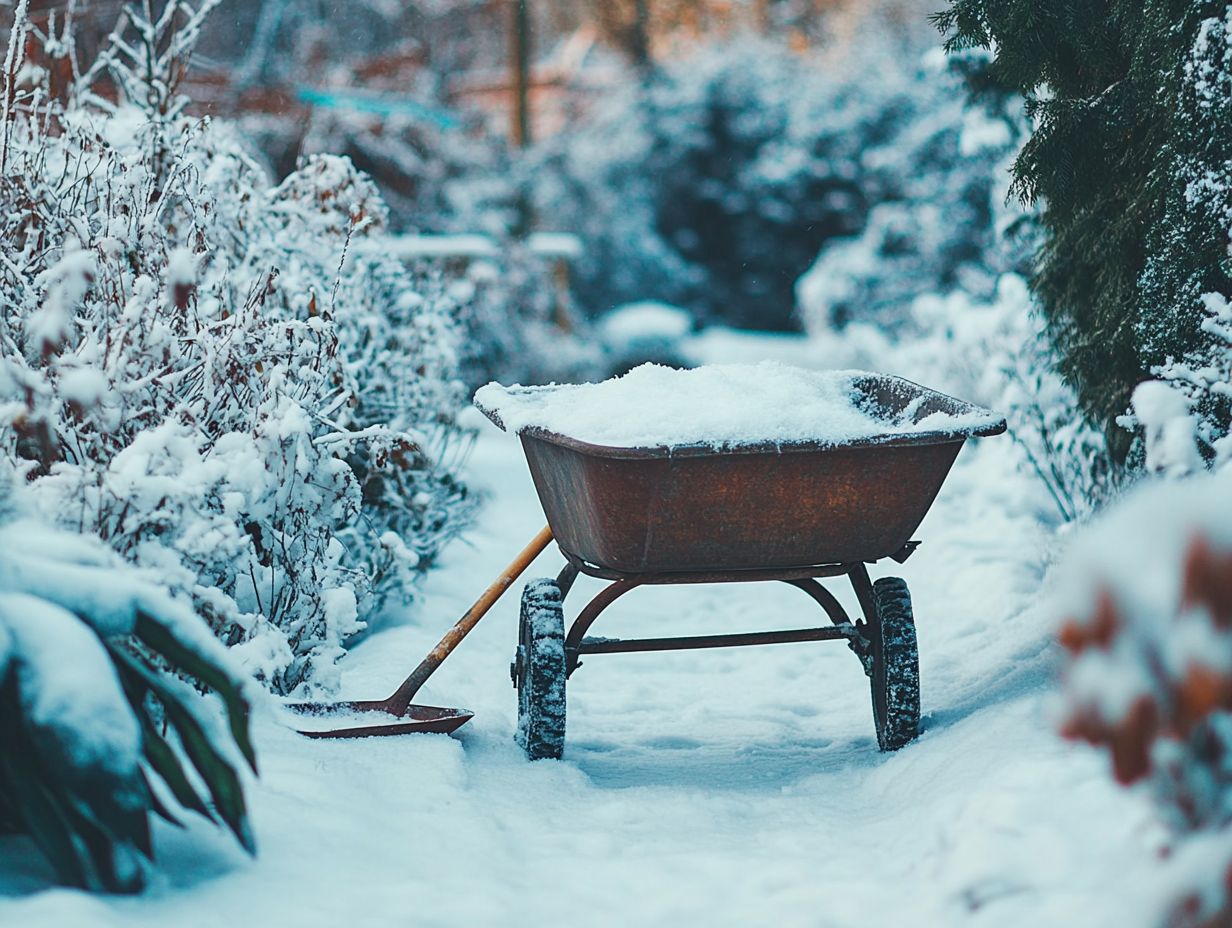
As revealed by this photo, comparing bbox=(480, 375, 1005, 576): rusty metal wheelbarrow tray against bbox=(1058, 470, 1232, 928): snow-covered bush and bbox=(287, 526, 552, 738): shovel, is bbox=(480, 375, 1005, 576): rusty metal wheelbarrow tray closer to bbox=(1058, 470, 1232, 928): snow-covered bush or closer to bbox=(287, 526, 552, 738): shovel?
bbox=(287, 526, 552, 738): shovel

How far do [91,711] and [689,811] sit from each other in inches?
55.5

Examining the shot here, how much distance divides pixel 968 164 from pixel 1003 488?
19.9 feet

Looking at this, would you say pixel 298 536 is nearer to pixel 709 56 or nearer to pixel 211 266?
pixel 211 266

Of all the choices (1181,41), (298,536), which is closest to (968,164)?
(1181,41)

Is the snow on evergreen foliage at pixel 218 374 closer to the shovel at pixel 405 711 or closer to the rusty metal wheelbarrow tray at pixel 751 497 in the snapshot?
the shovel at pixel 405 711

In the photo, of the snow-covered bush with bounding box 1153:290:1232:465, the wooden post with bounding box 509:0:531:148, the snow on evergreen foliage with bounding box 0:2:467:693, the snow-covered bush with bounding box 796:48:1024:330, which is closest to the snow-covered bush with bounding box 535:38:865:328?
the wooden post with bounding box 509:0:531:148

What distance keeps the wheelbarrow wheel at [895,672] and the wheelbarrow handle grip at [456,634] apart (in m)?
0.92

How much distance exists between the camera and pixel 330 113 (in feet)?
38.5

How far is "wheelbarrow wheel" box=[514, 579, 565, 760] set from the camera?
3178mm

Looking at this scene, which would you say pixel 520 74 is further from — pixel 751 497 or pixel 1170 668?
pixel 1170 668

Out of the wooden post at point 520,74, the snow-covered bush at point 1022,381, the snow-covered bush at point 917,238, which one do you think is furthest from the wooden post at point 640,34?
the snow-covered bush at point 1022,381

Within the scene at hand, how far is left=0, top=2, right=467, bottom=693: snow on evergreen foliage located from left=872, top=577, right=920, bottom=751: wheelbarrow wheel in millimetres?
1405

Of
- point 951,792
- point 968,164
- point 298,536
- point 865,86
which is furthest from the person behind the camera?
point 865,86

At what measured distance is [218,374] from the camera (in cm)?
313
